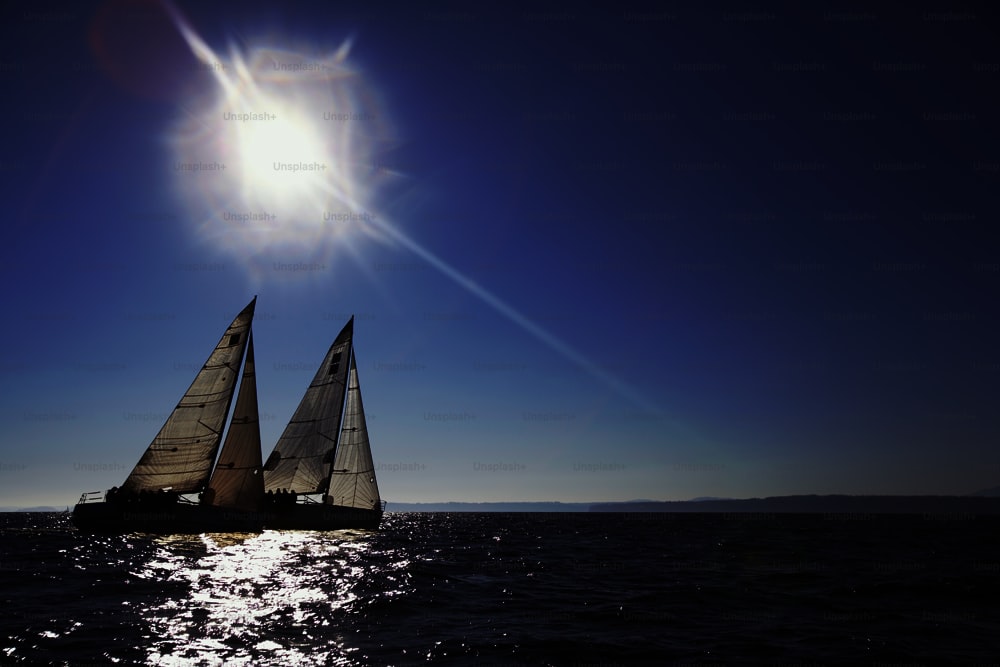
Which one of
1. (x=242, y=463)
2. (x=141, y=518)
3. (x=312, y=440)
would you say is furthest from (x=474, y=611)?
(x=312, y=440)

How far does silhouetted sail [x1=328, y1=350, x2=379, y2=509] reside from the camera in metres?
52.8

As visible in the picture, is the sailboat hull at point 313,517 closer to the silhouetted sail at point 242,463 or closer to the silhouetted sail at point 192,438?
the silhouetted sail at point 242,463

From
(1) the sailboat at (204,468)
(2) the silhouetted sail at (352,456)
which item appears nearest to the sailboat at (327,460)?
(2) the silhouetted sail at (352,456)

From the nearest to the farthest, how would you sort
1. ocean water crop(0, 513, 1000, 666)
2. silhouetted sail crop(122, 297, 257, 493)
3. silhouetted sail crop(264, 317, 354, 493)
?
ocean water crop(0, 513, 1000, 666), silhouetted sail crop(122, 297, 257, 493), silhouetted sail crop(264, 317, 354, 493)

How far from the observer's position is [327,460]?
5072 centimetres

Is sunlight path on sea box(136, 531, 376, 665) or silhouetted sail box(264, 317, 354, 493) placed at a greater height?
silhouetted sail box(264, 317, 354, 493)

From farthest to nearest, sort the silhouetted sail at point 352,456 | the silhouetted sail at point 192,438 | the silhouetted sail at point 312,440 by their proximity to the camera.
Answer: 1. the silhouetted sail at point 352,456
2. the silhouetted sail at point 312,440
3. the silhouetted sail at point 192,438

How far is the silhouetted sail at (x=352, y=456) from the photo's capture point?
5281 cm

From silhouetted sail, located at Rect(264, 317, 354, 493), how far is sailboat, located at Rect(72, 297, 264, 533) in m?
5.77

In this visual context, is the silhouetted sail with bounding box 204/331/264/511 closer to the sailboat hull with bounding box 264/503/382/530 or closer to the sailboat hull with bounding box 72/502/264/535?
the sailboat hull with bounding box 72/502/264/535

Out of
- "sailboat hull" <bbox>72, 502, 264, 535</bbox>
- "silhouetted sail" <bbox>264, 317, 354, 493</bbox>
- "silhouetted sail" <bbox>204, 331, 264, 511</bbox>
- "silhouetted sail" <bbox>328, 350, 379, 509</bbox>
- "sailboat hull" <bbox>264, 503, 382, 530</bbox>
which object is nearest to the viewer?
"sailboat hull" <bbox>72, 502, 264, 535</bbox>

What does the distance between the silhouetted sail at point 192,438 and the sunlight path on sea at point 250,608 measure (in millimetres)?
11693

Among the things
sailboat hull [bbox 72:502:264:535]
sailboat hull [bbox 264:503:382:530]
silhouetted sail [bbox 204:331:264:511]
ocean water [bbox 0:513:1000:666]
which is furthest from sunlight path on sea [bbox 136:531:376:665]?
sailboat hull [bbox 264:503:382:530]

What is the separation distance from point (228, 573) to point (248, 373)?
24.5 meters
